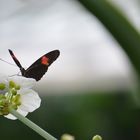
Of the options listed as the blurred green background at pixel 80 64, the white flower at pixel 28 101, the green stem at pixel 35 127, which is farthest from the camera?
the blurred green background at pixel 80 64

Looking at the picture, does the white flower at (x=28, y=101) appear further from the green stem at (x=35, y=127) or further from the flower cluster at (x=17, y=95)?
the green stem at (x=35, y=127)

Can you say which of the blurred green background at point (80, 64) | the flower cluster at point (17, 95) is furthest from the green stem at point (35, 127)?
the blurred green background at point (80, 64)

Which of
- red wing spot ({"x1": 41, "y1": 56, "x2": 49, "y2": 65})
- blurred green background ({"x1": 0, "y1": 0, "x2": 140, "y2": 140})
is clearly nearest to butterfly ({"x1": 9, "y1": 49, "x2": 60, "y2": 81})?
red wing spot ({"x1": 41, "y1": 56, "x2": 49, "y2": 65})

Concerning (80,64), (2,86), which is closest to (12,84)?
(2,86)

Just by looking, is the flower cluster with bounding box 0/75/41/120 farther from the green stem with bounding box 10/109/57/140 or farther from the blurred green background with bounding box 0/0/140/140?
the blurred green background with bounding box 0/0/140/140

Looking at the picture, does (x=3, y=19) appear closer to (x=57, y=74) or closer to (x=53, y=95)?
(x=53, y=95)

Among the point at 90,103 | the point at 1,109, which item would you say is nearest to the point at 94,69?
the point at 90,103
